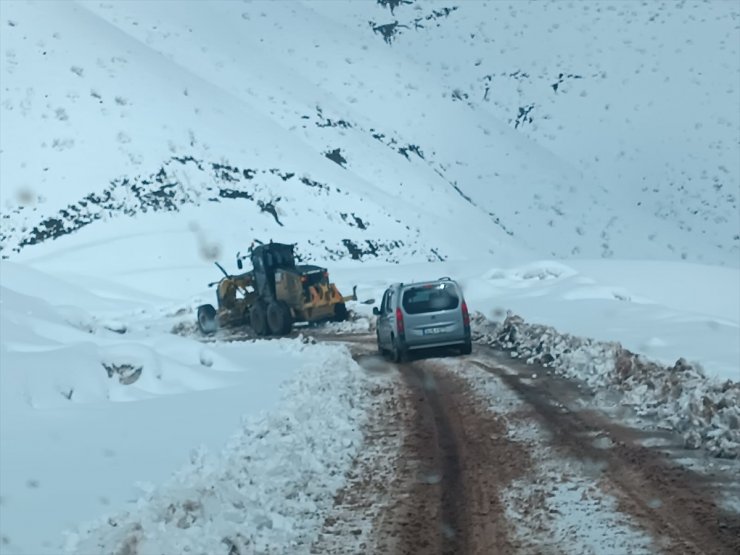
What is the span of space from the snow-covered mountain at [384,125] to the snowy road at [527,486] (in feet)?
102

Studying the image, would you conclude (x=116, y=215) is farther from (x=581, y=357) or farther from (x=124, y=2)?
(x=581, y=357)

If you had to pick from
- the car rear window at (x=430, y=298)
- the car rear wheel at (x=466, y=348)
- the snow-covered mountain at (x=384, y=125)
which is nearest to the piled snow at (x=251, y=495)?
the car rear window at (x=430, y=298)

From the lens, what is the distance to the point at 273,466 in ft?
30.7

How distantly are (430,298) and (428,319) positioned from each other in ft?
1.54

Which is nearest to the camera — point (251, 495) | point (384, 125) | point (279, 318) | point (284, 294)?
point (251, 495)

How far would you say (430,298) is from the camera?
808 inches

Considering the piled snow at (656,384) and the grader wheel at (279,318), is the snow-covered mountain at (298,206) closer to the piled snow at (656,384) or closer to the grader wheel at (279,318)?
the piled snow at (656,384)

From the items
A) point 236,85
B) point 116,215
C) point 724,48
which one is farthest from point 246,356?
point 724,48

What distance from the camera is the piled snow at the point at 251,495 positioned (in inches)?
280

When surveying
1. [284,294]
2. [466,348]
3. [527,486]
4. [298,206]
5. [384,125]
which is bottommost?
[527,486]

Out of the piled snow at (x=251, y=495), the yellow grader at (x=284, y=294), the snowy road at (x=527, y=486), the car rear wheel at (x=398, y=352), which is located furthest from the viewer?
the yellow grader at (x=284, y=294)

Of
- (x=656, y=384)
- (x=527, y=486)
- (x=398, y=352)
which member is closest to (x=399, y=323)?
(x=398, y=352)

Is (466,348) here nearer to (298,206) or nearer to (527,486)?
(527,486)

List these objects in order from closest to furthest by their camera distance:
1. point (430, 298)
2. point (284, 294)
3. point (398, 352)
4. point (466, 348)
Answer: point (398, 352)
point (430, 298)
point (466, 348)
point (284, 294)
